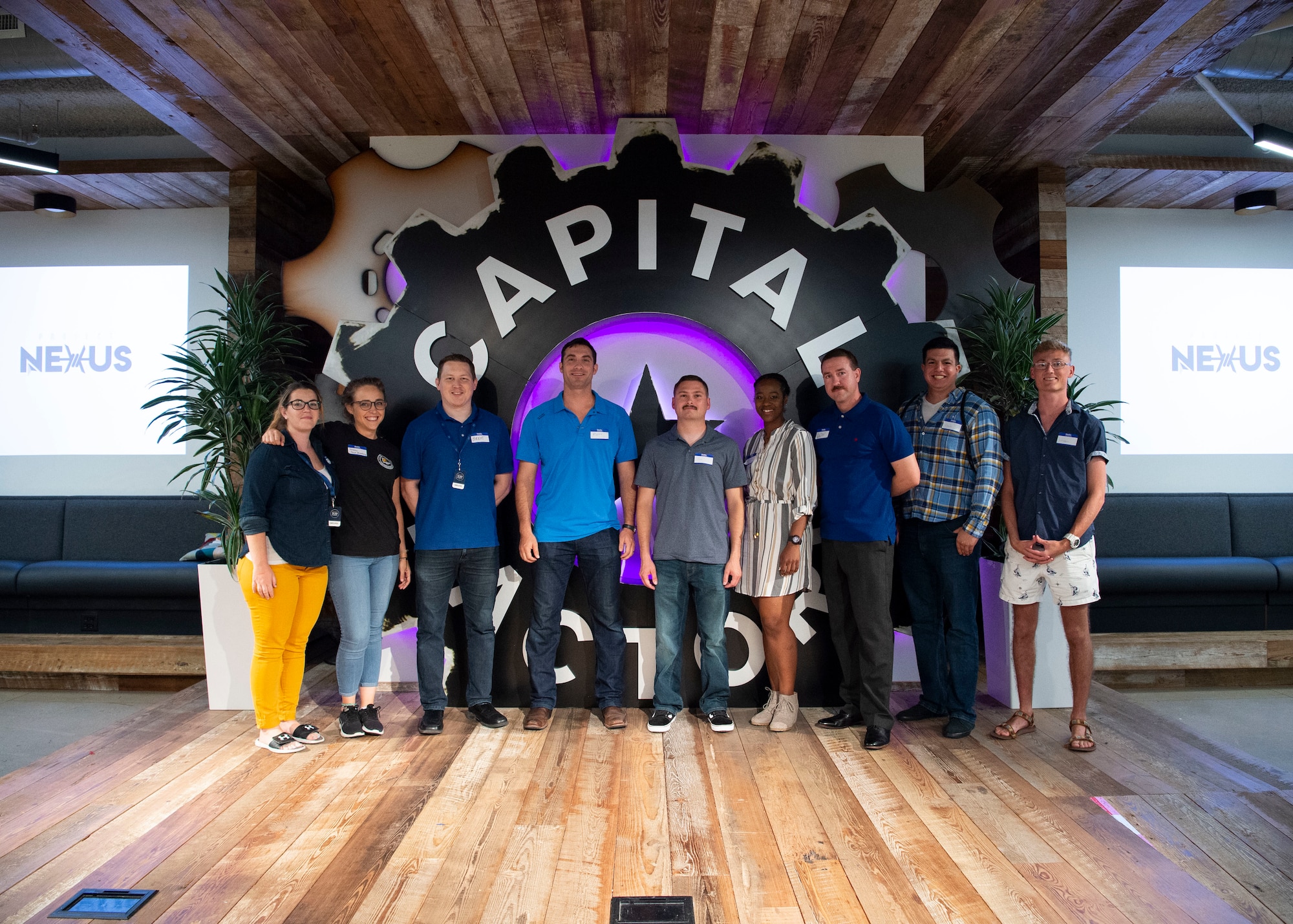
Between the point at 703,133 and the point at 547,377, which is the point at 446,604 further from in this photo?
the point at 703,133

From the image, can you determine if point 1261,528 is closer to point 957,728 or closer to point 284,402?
point 957,728

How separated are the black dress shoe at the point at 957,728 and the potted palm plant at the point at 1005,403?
48 centimetres

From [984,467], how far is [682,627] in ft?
5.03

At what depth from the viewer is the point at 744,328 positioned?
3.90m

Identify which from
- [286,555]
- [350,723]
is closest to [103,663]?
[350,723]

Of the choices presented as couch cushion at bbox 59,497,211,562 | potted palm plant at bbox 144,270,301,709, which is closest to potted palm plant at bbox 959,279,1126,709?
potted palm plant at bbox 144,270,301,709

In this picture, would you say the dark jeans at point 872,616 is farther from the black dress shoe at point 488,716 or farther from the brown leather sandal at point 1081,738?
the black dress shoe at point 488,716

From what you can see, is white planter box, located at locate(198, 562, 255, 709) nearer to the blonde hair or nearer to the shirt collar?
the blonde hair

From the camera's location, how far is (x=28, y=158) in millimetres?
4449

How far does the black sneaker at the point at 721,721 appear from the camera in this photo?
3.40 meters

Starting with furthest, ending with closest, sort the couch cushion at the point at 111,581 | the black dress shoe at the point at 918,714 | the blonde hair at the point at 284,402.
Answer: the couch cushion at the point at 111,581 < the black dress shoe at the point at 918,714 < the blonde hair at the point at 284,402

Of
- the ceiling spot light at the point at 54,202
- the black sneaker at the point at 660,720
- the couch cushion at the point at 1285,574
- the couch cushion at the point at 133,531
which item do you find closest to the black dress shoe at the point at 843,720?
the black sneaker at the point at 660,720

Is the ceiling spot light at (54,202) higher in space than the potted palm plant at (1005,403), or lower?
higher

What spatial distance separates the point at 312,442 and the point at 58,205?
3624mm
